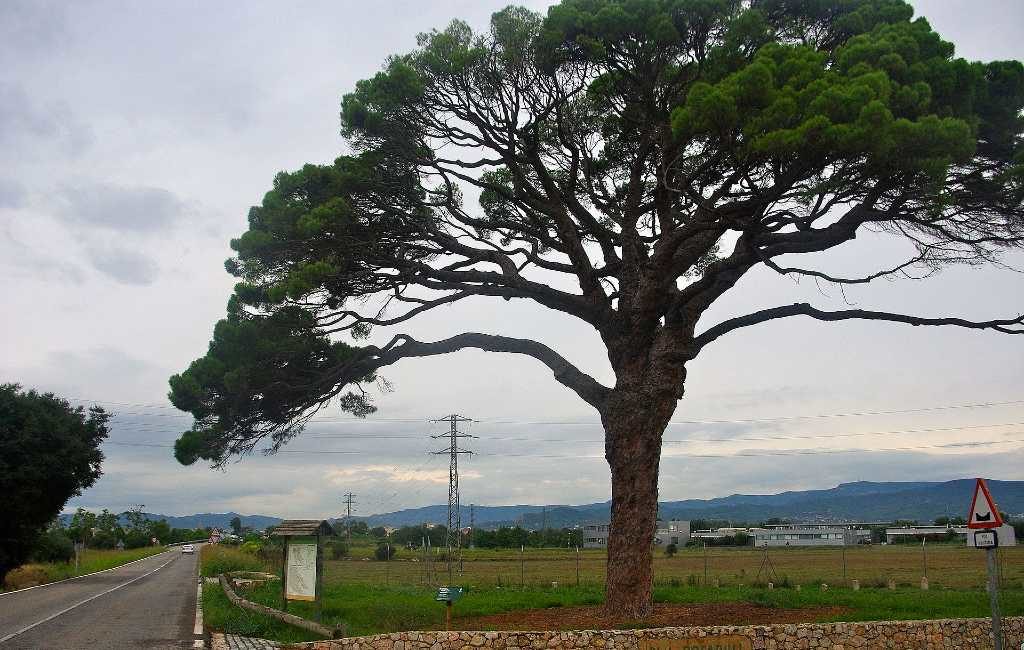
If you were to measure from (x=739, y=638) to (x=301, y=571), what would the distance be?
7.26 metres

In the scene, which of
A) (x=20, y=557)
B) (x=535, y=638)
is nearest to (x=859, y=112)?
(x=535, y=638)

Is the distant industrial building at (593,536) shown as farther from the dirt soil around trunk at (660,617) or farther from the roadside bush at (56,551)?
the dirt soil around trunk at (660,617)

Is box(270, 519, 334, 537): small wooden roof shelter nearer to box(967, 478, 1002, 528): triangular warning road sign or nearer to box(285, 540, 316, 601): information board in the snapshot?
box(285, 540, 316, 601): information board

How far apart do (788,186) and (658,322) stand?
3.82 metres

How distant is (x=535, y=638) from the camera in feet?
38.3

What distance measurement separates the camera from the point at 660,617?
1455 centimetres

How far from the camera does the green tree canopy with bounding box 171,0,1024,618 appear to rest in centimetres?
1257

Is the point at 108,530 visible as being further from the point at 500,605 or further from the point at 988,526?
the point at 988,526

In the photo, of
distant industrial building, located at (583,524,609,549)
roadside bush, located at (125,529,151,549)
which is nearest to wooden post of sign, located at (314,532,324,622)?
distant industrial building, located at (583,524,609,549)

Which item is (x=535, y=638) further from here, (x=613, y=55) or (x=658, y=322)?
(x=613, y=55)

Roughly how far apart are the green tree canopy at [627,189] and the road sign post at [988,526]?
4660 millimetres

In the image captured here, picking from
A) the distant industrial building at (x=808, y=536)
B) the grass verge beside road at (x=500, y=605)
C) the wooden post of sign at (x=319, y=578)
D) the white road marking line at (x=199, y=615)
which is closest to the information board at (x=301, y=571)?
the wooden post of sign at (x=319, y=578)

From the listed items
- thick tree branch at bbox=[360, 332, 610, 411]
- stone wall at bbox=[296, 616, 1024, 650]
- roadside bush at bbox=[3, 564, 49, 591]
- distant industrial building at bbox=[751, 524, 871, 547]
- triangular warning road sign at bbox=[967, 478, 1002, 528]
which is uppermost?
thick tree branch at bbox=[360, 332, 610, 411]

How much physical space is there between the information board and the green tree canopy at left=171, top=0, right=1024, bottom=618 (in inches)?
117
